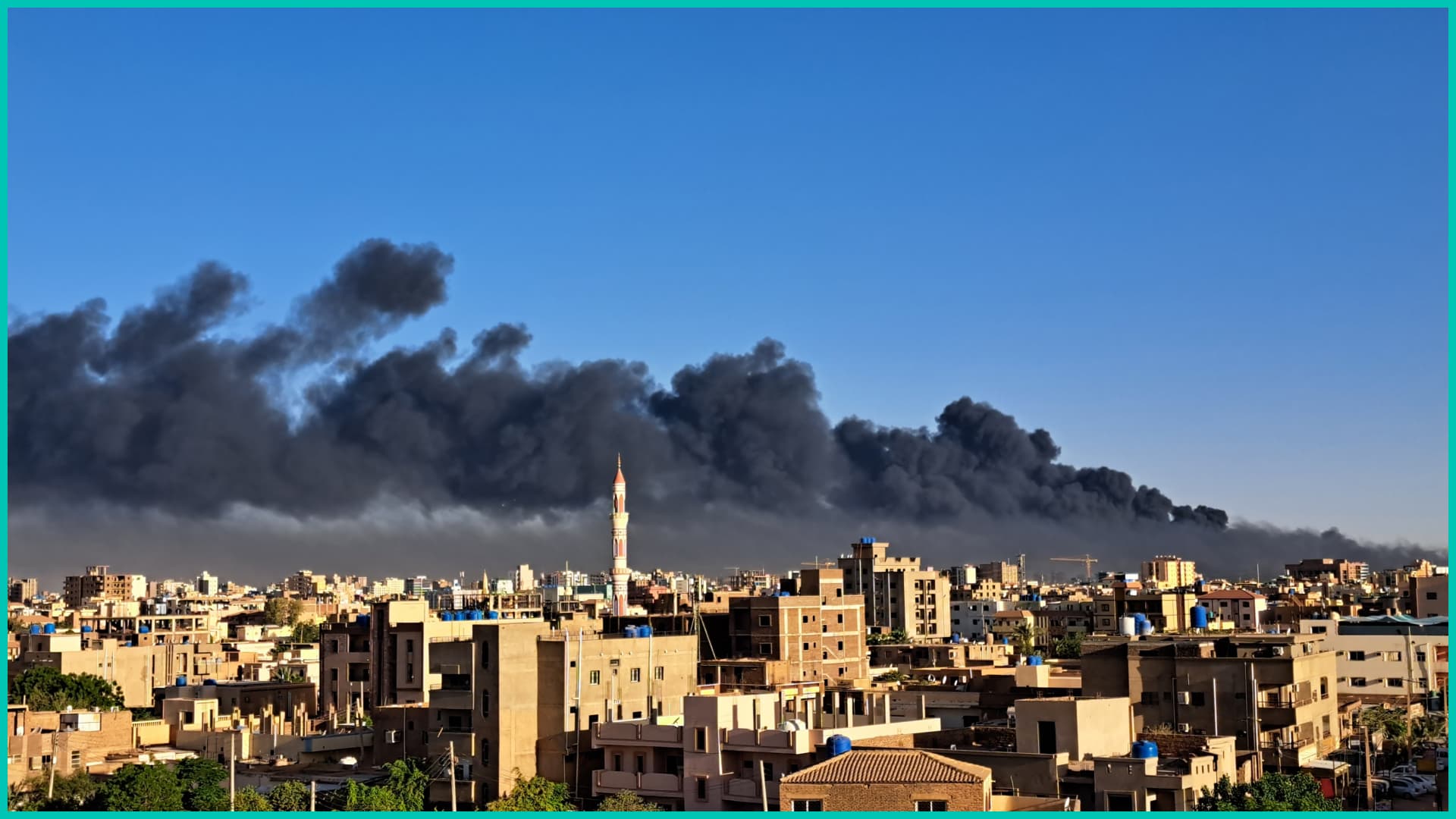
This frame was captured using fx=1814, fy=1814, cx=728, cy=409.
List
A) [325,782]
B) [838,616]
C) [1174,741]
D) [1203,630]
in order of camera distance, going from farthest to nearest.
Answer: [838,616] → [1203,630] → [325,782] → [1174,741]

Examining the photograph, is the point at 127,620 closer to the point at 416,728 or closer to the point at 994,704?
the point at 416,728

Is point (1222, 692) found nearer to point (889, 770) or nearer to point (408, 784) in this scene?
point (889, 770)

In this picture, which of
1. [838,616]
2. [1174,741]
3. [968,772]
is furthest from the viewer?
[838,616]

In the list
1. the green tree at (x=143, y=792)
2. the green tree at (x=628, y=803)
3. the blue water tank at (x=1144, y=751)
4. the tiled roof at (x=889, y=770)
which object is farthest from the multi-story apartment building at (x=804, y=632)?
the tiled roof at (x=889, y=770)

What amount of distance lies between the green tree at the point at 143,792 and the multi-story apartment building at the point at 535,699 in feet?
16.1

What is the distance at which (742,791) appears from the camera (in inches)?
1191

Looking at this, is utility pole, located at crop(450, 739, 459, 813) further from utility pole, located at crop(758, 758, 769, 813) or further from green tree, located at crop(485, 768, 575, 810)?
utility pole, located at crop(758, 758, 769, 813)

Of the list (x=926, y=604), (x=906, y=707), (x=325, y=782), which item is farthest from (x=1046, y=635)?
(x=325, y=782)

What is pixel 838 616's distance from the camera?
62844mm

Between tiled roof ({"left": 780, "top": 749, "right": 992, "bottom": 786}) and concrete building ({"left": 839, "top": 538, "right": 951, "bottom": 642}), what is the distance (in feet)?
199

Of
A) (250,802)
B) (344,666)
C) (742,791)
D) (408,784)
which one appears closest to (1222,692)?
(742,791)

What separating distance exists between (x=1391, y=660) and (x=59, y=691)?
130ft

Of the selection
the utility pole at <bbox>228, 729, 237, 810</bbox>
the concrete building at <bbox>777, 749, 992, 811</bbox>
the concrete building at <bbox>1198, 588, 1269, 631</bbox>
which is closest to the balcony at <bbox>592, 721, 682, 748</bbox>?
the concrete building at <bbox>777, 749, 992, 811</bbox>

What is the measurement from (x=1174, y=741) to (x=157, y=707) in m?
35.5
